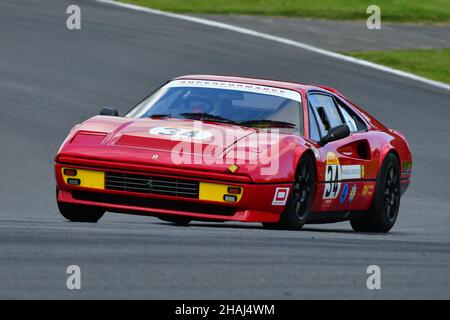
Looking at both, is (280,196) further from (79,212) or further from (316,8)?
(316,8)

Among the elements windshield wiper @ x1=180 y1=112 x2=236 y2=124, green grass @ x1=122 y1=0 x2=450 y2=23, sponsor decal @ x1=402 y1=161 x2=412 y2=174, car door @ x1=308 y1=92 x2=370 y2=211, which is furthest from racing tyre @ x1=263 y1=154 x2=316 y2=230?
green grass @ x1=122 y1=0 x2=450 y2=23

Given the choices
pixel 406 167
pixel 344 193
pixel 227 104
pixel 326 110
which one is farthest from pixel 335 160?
pixel 406 167

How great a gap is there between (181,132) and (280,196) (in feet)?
2.81

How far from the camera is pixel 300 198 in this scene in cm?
970

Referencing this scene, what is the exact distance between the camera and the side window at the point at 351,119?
441 inches

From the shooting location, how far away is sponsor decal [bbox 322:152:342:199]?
1013cm

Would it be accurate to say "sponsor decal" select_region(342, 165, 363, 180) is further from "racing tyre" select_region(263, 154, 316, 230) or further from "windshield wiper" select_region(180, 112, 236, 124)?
"windshield wiper" select_region(180, 112, 236, 124)

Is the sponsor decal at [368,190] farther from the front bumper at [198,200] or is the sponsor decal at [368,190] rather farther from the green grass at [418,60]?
the green grass at [418,60]

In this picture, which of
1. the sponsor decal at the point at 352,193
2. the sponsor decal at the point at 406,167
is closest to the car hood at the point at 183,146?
the sponsor decal at the point at 352,193

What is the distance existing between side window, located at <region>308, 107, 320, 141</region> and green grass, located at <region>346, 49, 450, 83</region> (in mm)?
11913

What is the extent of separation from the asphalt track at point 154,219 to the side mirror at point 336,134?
28.2 inches

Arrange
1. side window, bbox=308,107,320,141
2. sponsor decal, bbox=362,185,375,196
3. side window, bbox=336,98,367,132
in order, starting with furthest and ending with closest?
side window, bbox=336,98,367,132 < sponsor decal, bbox=362,185,375,196 < side window, bbox=308,107,320,141

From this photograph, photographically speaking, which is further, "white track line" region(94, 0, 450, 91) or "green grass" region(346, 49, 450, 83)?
"green grass" region(346, 49, 450, 83)
